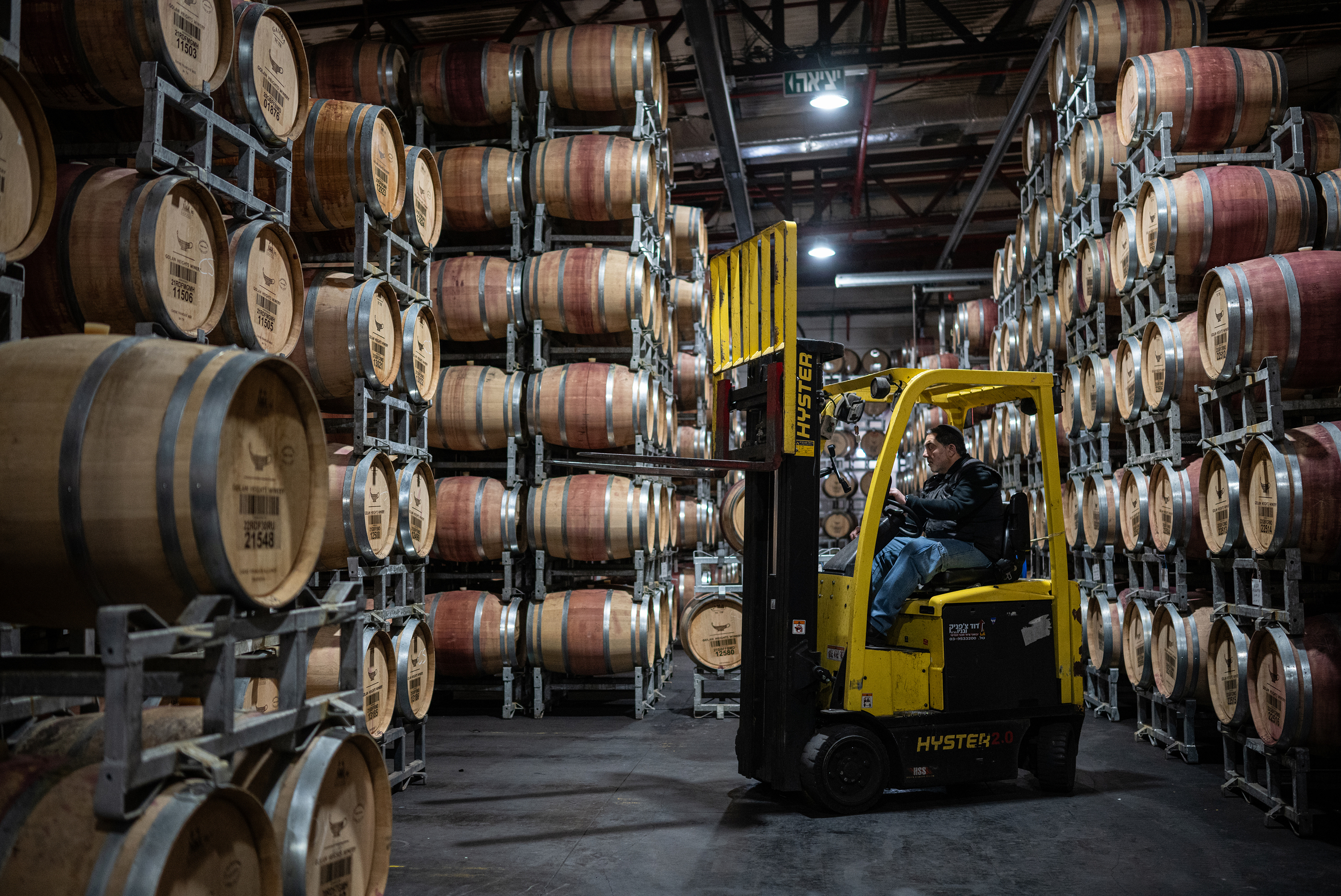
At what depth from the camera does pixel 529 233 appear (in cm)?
1016

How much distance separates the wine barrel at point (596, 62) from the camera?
9.59m

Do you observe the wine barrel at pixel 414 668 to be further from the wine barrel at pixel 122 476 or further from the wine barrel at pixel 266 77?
the wine barrel at pixel 122 476

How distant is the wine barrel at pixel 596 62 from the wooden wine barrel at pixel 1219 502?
6.26 metres

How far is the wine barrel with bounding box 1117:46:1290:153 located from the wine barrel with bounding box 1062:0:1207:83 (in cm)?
121

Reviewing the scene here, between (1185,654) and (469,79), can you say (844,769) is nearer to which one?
(1185,654)

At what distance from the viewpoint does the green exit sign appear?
453 inches

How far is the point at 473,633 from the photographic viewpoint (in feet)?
29.3

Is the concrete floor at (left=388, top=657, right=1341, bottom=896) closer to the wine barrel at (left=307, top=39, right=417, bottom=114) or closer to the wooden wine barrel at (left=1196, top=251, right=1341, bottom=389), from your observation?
the wooden wine barrel at (left=1196, top=251, right=1341, bottom=389)

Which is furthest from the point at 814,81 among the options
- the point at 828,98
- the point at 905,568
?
the point at 905,568

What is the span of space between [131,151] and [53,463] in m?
2.35

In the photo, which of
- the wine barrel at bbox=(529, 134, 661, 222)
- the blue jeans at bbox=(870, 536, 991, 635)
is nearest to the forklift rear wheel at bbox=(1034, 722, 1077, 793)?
the blue jeans at bbox=(870, 536, 991, 635)

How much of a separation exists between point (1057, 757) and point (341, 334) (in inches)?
211

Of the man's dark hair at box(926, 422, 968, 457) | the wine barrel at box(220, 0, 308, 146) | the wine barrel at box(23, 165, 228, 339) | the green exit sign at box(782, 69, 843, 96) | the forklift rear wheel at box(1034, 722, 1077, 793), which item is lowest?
the forklift rear wheel at box(1034, 722, 1077, 793)

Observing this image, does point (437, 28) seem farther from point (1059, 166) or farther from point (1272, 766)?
point (1272, 766)
